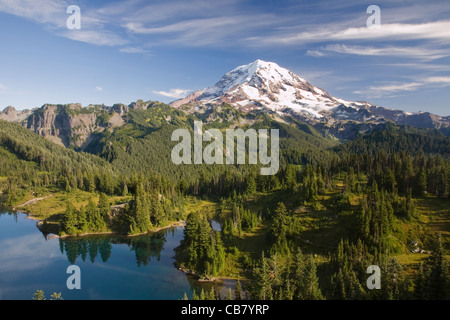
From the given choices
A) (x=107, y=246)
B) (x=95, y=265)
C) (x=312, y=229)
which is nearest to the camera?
(x=95, y=265)

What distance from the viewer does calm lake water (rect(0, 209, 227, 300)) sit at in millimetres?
72250

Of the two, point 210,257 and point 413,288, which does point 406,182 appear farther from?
point 210,257

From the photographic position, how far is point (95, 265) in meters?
89.9

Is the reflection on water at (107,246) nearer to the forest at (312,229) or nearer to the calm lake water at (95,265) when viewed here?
the calm lake water at (95,265)

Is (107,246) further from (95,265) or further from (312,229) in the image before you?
(312,229)

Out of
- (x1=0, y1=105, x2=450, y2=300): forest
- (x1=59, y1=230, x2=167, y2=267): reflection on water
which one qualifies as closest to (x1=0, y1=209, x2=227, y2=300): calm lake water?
(x1=59, y1=230, x2=167, y2=267): reflection on water

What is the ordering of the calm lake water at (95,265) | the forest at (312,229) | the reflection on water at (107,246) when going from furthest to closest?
the reflection on water at (107,246) → the calm lake water at (95,265) → the forest at (312,229)

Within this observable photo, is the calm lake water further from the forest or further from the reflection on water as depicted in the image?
the forest

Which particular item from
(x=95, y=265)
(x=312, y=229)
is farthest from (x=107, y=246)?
(x=312, y=229)

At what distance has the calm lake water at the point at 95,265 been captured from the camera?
2844 inches

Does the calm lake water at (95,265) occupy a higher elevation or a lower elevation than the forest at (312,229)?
lower

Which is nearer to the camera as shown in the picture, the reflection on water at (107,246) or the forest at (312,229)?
the forest at (312,229)

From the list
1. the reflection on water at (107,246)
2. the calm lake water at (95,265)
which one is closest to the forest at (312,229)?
the reflection on water at (107,246)

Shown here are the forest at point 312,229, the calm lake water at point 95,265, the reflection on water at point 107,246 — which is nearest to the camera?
the forest at point 312,229
